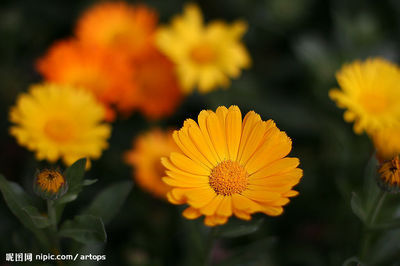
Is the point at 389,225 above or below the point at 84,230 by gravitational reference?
below

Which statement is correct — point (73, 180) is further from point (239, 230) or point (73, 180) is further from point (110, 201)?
point (239, 230)

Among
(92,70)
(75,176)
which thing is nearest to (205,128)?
(75,176)

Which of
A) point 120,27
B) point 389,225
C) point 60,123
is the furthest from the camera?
point 120,27

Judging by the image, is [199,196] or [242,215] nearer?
[242,215]

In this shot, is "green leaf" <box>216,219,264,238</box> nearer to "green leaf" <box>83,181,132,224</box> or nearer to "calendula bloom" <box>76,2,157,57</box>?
"green leaf" <box>83,181,132,224</box>

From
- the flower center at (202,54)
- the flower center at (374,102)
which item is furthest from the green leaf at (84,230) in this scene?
the flower center at (202,54)

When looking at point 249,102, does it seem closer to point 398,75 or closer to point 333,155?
point 333,155
